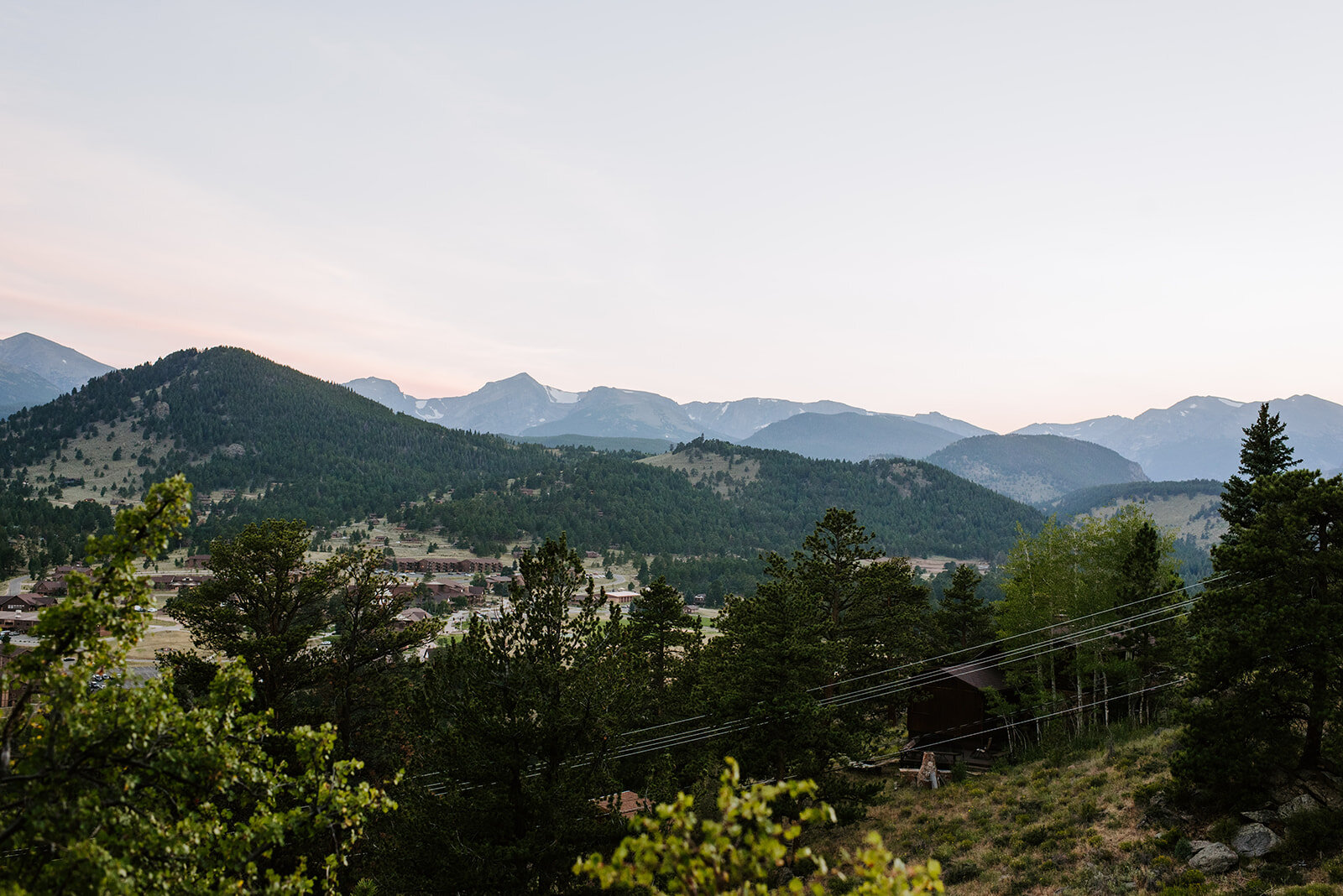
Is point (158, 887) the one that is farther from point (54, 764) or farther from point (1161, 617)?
point (1161, 617)

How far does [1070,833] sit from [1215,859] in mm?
5318

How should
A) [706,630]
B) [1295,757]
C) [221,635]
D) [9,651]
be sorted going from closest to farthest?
[9,651], [1295,757], [221,635], [706,630]

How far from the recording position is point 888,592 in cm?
3797

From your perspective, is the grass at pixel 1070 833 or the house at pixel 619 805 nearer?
the grass at pixel 1070 833

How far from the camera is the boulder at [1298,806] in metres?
17.5

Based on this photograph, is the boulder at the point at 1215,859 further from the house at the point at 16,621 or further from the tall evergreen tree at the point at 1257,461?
the house at the point at 16,621

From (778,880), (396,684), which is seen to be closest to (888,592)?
(778,880)

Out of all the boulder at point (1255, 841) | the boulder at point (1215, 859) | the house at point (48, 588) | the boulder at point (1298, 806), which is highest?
the boulder at point (1298, 806)

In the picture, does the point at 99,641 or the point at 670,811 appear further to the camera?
the point at 99,641

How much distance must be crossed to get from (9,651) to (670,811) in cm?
663

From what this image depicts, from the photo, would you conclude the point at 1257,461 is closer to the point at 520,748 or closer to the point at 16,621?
the point at 520,748

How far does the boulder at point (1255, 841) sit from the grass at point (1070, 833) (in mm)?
372

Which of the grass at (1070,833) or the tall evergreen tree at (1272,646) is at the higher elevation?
the tall evergreen tree at (1272,646)

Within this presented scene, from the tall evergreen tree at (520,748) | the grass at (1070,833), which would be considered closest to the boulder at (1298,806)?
the grass at (1070,833)
